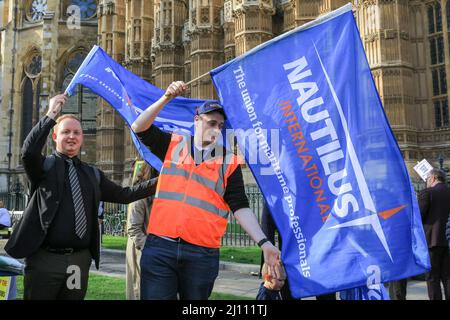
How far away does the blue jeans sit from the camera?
9.55 ft

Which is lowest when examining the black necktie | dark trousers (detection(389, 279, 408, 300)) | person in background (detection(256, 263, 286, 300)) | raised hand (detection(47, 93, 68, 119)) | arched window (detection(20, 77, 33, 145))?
dark trousers (detection(389, 279, 408, 300))

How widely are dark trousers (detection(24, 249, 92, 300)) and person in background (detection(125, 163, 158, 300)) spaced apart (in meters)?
1.65

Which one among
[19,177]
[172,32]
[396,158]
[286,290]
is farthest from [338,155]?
[19,177]

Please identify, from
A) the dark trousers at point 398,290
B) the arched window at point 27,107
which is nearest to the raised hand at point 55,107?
the dark trousers at point 398,290

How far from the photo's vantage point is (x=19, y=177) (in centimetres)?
3862

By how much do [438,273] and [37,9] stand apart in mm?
43028

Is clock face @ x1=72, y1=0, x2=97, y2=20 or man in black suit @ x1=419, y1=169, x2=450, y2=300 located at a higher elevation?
clock face @ x1=72, y1=0, x2=97, y2=20

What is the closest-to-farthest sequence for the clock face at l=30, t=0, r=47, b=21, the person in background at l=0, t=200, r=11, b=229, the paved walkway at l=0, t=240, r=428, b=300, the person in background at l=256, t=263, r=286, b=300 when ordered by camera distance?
the person in background at l=256, t=263, r=286, b=300 → the person in background at l=0, t=200, r=11, b=229 → the paved walkway at l=0, t=240, r=428, b=300 → the clock face at l=30, t=0, r=47, b=21

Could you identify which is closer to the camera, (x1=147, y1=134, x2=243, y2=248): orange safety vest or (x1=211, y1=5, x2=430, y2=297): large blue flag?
(x1=147, y1=134, x2=243, y2=248): orange safety vest

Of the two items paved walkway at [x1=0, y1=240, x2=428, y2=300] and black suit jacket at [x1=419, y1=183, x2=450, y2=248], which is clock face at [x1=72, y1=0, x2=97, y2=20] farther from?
black suit jacket at [x1=419, y1=183, x2=450, y2=248]


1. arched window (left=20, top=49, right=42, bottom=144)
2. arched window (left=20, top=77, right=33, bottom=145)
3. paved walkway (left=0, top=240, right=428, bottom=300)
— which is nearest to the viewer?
paved walkway (left=0, top=240, right=428, bottom=300)

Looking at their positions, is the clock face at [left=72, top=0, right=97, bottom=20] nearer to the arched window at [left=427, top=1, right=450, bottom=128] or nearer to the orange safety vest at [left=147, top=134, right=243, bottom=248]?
the arched window at [left=427, top=1, right=450, bottom=128]

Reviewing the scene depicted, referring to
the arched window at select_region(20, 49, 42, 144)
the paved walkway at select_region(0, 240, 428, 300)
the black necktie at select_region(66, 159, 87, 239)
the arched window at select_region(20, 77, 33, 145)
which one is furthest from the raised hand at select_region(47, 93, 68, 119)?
the arched window at select_region(20, 77, 33, 145)

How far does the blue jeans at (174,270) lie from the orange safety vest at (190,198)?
0.22 feet
